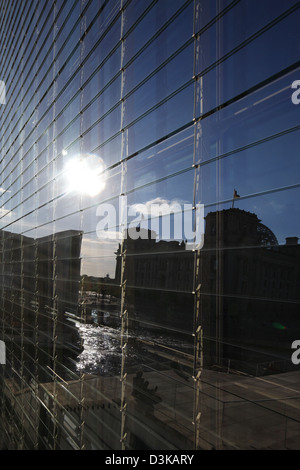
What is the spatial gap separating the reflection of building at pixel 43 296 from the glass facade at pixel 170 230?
0.12 meters

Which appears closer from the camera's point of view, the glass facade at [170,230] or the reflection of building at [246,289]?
the reflection of building at [246,289]

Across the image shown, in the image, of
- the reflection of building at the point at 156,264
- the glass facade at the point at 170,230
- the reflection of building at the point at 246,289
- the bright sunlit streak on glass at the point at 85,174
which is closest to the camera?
the reflection of building at the point at 246,289

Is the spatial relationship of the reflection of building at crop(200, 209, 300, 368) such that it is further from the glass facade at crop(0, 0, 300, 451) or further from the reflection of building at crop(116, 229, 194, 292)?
the reflection of building at crop(116, 229, 194, 292)

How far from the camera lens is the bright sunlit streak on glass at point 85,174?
8.91 m

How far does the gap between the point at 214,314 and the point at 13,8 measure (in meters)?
18.9

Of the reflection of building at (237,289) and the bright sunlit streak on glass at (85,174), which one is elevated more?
the bright sunlit streak on glass at (85,174)

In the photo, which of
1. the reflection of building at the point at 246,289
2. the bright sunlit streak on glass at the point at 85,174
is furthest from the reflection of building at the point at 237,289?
the bright sunlit streak on glass at the point at 85,174

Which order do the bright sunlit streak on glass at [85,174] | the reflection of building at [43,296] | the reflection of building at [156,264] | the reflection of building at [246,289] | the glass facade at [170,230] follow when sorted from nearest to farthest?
the reflection of building at [246,289]
the glass facade at [170,230]
the reflection of building at [156,264]
the bright sunlit streak on glass at [85,174]
the reflection of building at [43,296]

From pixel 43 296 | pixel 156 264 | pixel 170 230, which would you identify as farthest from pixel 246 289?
pixel 43 296

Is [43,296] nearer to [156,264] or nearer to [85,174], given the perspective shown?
[85,174]

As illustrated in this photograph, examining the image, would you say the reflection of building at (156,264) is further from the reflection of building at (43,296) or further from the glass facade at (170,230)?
the reflection of building at (43,296)

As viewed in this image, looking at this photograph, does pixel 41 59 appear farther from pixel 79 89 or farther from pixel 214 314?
pixel 214 314

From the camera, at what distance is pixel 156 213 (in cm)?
627
